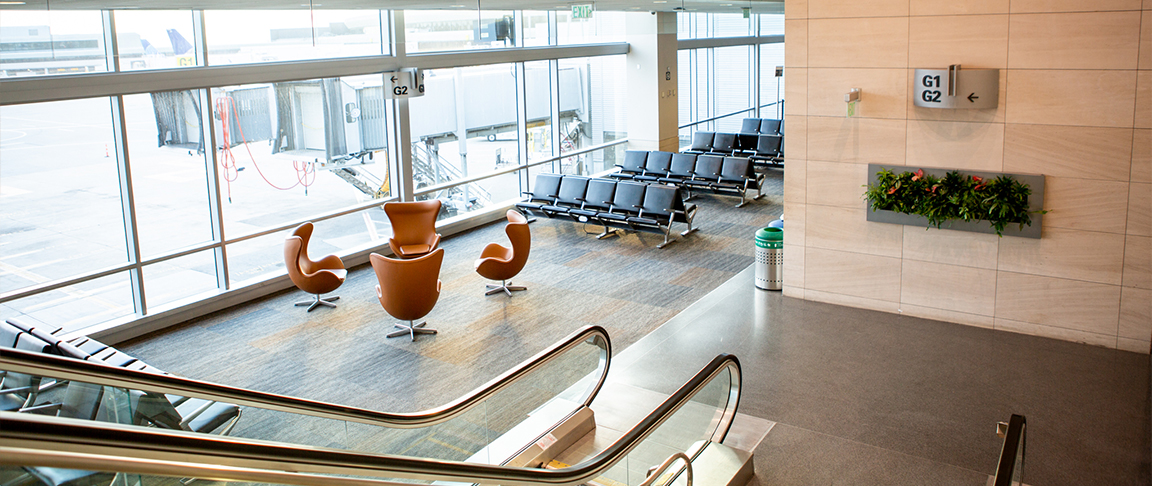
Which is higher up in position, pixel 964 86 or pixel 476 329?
pixel 964 86

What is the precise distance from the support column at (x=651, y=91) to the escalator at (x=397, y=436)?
33.9 ft

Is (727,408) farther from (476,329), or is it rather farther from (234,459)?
(234,459)

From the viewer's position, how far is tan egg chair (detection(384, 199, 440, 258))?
9.80 metres

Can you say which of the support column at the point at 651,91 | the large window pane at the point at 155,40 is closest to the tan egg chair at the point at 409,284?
the large window pane at the point at 155,40

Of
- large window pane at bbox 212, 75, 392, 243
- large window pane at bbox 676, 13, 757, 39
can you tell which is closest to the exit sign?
large window pane at bbox 212, 75, 392, 243

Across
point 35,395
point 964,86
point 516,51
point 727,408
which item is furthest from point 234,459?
point 516,51

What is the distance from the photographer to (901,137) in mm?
7594

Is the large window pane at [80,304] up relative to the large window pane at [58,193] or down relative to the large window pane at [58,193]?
down

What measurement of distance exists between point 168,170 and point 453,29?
141 inches

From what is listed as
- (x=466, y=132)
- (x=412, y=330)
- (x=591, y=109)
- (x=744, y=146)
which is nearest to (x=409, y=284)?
(x=412, y=330)

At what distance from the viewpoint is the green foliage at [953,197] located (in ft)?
22.9

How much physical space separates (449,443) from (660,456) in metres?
1.22

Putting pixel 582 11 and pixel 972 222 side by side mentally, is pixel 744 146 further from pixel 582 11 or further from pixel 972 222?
pixel 972 222

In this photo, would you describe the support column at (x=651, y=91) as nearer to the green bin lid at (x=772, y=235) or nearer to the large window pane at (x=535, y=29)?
the large window pane at (x=535, y=29)
